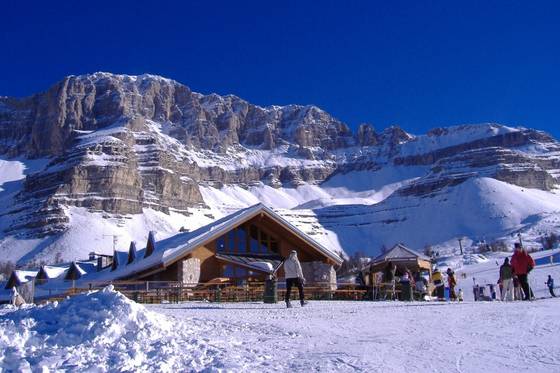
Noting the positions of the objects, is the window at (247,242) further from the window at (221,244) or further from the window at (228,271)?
the window at (228,271)

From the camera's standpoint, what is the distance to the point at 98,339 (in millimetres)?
7863

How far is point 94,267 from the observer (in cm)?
4444

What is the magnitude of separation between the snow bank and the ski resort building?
664 inches

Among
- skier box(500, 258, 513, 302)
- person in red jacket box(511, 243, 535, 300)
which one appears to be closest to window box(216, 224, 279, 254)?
skier box(500, 258, 513, 302)

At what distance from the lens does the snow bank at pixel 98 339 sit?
699cm

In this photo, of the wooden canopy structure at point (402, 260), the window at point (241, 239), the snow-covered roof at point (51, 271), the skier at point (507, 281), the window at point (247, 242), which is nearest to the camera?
the skier at point (507, 281)

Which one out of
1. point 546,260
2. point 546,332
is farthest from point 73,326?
point 546,260

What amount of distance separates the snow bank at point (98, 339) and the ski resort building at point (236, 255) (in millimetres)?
16872

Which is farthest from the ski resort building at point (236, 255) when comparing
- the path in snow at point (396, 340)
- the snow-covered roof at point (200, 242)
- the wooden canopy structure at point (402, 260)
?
the path in snow at point (396, 340)

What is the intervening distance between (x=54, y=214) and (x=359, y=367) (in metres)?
167

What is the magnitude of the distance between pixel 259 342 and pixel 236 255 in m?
21.5

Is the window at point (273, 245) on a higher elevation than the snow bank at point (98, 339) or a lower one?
higher

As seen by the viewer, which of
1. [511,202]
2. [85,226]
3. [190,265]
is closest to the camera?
[190,265]

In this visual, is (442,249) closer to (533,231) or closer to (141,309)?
(533,231)
